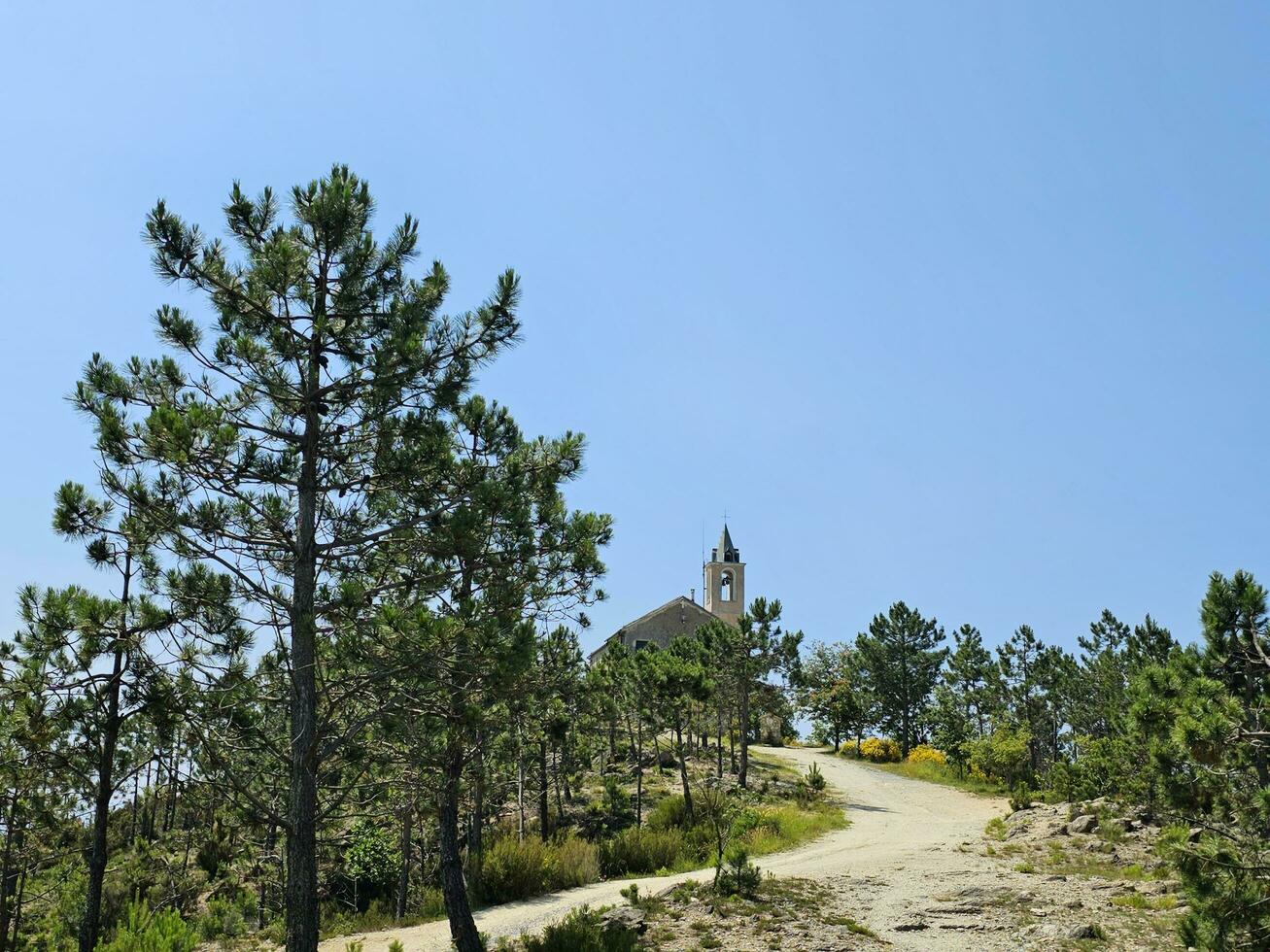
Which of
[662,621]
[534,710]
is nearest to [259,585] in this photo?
[534,710]

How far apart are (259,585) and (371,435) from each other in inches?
79.1

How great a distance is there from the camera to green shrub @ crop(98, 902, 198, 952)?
1050cm

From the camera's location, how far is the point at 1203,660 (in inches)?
451

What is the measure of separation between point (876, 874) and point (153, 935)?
13168mm

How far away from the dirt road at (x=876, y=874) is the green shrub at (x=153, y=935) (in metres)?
4.60

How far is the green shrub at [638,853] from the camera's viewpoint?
22781 millimetres

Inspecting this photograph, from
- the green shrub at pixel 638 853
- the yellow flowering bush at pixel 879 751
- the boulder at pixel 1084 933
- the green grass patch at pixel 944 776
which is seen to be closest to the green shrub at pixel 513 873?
the green shrub at pixel 638 853

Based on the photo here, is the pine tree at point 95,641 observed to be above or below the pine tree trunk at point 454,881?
above

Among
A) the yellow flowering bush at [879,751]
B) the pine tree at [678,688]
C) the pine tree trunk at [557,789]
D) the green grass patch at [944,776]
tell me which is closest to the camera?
the pine tree at [678,688]

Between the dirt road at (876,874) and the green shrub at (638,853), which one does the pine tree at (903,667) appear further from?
the green shrub at (638,853)

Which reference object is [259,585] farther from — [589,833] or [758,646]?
[758,646]

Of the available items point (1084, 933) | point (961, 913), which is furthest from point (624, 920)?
point (1084, 933)

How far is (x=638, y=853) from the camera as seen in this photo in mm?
23266

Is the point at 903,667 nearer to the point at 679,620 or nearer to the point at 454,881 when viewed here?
the point at 679,620
